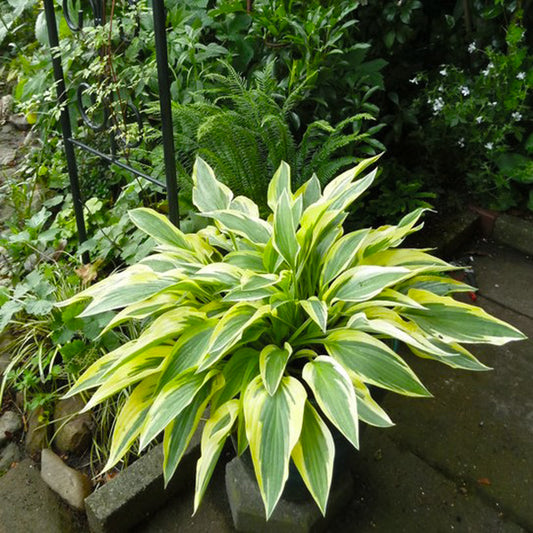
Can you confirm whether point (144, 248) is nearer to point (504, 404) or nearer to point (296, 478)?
point (296, 478)

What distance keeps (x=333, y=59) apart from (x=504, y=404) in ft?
5.03

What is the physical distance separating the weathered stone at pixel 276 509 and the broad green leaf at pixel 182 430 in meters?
0.26

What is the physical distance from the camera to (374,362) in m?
1.21

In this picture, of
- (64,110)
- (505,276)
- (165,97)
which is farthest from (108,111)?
(505,276)

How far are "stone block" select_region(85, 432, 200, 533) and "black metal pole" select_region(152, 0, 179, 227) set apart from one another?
769mm

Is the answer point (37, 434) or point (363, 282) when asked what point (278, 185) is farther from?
point (37, 434)

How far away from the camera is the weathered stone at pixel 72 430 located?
1.77 metres

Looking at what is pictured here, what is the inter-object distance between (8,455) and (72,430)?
0.29 meters

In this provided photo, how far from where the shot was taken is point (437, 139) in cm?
271

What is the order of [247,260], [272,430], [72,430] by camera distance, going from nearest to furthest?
[272,430]
[247,260]
[72,430]

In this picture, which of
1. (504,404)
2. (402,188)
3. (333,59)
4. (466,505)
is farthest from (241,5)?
(466,505)

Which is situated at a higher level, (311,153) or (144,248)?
(311,153)

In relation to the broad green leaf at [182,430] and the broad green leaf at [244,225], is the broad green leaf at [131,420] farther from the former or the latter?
the broad green leaf at [244,225]

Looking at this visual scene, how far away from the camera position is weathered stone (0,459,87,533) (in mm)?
1587
